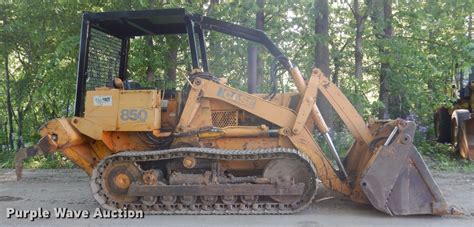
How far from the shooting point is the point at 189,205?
234 inches

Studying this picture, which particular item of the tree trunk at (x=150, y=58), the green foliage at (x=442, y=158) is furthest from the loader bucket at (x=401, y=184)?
the tree trunk at (x=150, y=58)

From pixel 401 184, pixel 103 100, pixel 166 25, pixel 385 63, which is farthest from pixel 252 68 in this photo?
pixel 401 184

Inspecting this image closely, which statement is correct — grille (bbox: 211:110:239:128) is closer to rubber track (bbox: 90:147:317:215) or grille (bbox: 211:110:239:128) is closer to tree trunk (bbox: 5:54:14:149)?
rubber track (bbox: 90:147:317:215)

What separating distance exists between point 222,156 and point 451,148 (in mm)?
8652

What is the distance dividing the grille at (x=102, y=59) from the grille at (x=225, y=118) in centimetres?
186

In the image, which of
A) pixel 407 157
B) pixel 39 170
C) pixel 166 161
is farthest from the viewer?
pixel 39 170

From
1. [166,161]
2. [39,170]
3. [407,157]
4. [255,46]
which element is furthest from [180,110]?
[39,170]

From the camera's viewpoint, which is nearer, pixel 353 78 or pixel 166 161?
pixel 166 161

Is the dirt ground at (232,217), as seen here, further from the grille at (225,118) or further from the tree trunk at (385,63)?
the tree trunk at (385,63)

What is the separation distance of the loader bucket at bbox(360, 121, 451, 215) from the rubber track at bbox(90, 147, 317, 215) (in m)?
0.71

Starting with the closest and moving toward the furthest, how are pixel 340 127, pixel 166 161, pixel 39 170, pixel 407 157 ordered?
pixel 407 157 < pixel 166 161 < pixel 39 170 < pixel 340 127

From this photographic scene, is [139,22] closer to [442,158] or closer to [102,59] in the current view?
[102,59]

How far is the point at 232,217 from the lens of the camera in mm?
Result: 5785

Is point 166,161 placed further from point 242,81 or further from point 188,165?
point 242,81
